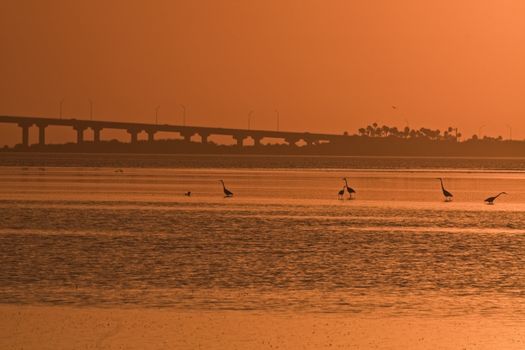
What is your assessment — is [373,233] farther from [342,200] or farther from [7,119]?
[7,119]

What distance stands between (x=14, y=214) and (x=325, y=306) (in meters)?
22.8

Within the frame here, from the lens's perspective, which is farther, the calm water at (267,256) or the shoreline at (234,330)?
the calm water at (267,256)

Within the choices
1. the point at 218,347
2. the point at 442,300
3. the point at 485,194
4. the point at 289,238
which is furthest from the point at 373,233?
the point at 485,194

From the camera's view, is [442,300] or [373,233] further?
[373,233]

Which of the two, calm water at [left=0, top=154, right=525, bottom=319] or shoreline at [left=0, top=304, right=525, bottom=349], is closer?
shoreline at [left=0, top=304, right=525, bottom=349]

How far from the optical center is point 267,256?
25.1m

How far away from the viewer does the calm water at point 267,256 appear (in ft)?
59.6

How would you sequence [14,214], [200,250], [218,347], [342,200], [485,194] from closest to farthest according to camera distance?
[218,347] < [200,250] < [14,214] < [342,200] < [485,194]

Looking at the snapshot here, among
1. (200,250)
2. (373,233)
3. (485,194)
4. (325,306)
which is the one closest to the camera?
(325,306)

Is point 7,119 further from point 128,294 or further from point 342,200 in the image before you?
point 128,294

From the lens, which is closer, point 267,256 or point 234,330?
point 234,330

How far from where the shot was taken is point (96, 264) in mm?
22781

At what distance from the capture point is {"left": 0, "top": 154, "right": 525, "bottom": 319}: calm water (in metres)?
18.2

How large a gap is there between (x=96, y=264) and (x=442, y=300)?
747cm
